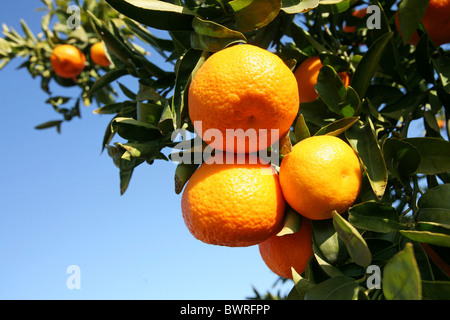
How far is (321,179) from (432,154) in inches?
11.1

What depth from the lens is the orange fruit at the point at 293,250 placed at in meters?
0.96

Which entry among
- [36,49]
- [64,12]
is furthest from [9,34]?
[64,12]

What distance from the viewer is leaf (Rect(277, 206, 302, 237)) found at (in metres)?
0.90

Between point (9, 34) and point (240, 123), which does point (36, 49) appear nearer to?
point (9, 34)

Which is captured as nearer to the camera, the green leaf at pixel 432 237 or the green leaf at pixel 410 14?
the green leaf at pixel 432 237

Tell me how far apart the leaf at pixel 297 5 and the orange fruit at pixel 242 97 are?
0.16m

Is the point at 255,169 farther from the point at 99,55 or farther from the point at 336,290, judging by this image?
the point at 99,55

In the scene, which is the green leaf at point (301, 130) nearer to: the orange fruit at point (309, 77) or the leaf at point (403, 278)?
the orange fruit at point (309, 77)

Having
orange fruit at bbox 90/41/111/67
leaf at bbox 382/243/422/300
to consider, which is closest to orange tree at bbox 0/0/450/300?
leaf at bbox 382/243/422/300

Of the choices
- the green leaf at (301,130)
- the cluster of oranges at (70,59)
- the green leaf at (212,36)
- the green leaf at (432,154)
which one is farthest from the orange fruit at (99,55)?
the green leaf at (432,154)

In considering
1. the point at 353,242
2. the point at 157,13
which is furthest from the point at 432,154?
the point at 157,13

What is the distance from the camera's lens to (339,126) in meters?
0.98

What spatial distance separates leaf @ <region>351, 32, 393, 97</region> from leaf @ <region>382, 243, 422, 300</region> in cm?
55

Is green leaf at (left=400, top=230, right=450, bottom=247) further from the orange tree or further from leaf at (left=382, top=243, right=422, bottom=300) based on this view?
leaf at (left=382, top=243, right=422, bottom=300)
